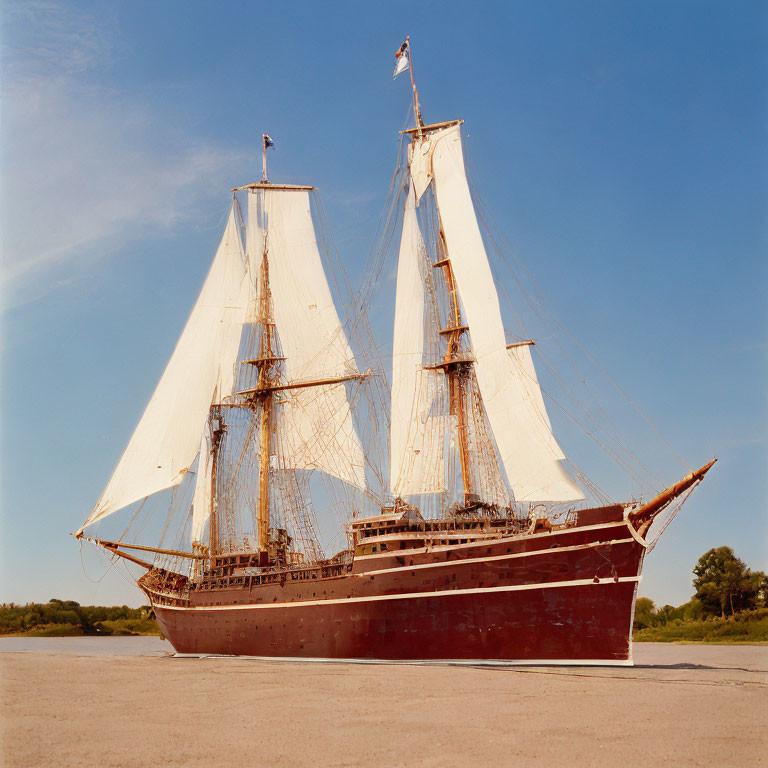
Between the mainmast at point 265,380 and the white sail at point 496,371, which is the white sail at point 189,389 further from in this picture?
the white sail at point 496,371

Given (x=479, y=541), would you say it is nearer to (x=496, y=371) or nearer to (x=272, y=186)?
(x=496, y=371)

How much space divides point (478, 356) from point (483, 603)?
14034 millimetres

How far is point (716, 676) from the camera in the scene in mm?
24484

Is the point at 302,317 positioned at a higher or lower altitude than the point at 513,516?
higher

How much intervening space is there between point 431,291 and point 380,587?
20.4m

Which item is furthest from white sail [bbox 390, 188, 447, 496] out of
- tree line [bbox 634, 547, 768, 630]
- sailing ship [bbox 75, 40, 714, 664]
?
tree line [bbox 634, 547, 768, 630]

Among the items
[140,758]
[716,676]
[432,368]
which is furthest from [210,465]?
[140,758]

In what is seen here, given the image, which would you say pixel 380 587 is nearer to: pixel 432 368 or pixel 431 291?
pixel 432 368

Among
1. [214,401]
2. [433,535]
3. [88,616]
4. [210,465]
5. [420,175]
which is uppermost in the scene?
[420,175]

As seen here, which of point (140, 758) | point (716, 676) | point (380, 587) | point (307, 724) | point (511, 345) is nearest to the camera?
point (140, 758)

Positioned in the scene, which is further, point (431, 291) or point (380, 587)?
point (431, 291)

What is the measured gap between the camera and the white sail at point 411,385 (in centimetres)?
4600

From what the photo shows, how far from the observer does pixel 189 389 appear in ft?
163

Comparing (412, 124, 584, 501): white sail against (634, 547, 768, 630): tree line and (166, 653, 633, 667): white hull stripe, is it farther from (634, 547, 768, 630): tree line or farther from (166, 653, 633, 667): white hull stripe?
(634, 547, 768, 630): tree line
